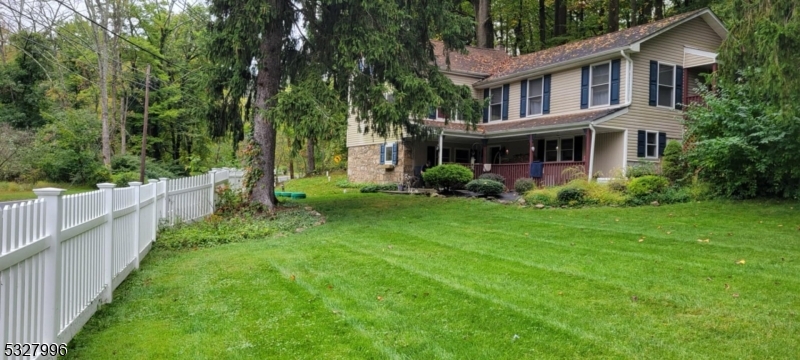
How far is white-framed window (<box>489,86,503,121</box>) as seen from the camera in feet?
69.5

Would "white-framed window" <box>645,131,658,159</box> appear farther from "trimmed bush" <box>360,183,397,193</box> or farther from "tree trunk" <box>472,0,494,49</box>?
"tree trunk" <box>472,0,494,49</box>

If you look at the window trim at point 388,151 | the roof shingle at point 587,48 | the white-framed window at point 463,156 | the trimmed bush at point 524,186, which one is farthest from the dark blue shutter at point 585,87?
the window trim at point 388,151

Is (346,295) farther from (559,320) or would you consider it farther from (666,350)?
(666,350)

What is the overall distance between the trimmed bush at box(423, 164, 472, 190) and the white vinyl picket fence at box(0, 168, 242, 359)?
12.0 m

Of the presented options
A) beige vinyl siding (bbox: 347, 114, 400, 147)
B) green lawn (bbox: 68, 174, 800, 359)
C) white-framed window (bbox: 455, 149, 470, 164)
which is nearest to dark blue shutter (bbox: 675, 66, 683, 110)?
white-framed window (bbox: 455, 149, 470, 164)

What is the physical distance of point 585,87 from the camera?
705 inches

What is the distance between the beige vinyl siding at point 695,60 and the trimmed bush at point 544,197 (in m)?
8.20

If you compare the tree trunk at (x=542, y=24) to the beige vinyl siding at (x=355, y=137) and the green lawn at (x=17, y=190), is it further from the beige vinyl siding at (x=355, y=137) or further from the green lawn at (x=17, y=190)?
the green lawn at (x=17, y=190)

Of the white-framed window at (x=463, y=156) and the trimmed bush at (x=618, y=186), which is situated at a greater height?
the white-framed window at (x=463, y=156)

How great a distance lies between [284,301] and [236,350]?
119 cm

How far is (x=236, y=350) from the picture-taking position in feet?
11.6

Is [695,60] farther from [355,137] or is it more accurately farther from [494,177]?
[355,137]

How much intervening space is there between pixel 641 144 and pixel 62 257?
17.4 metres

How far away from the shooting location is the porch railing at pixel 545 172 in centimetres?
1670
